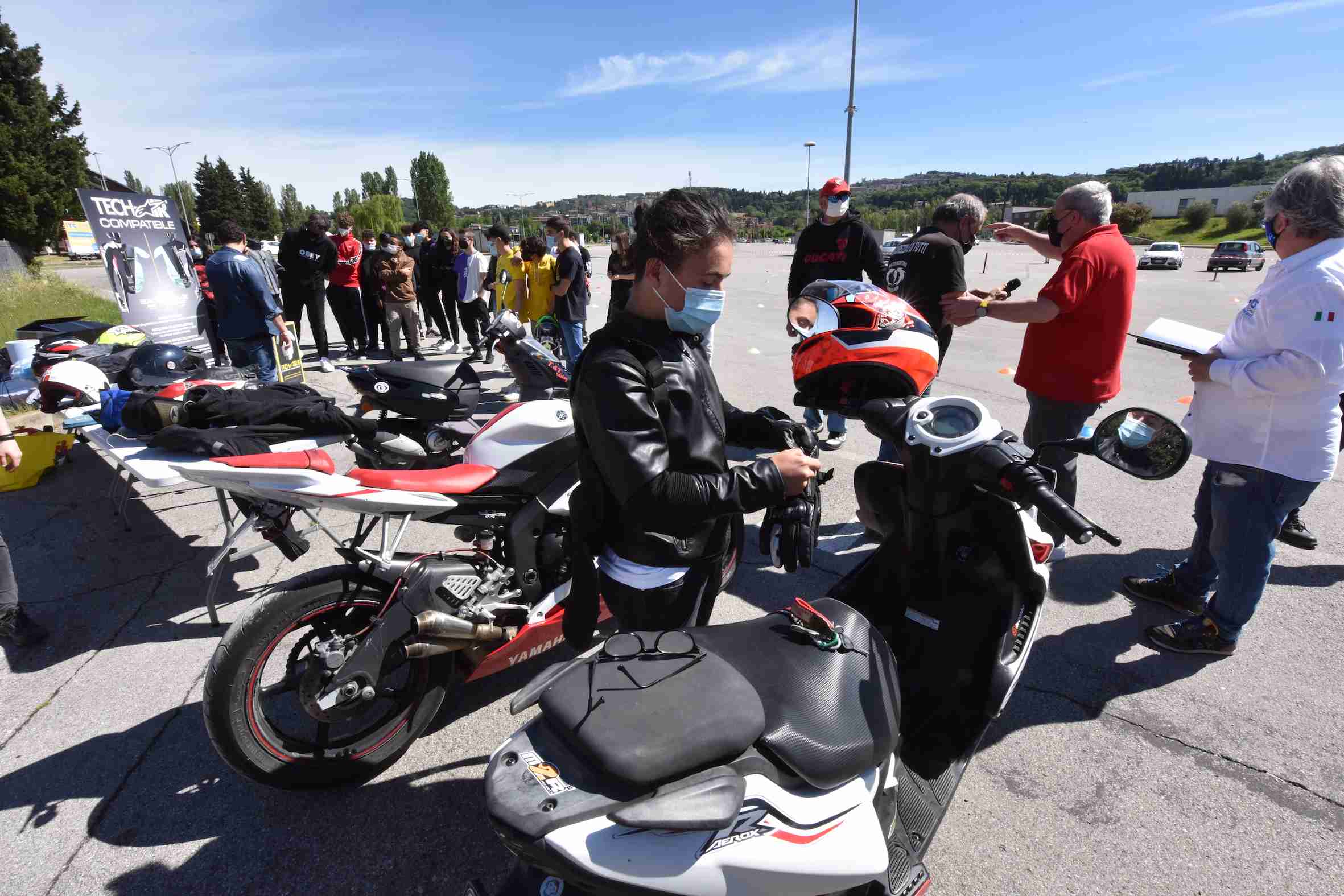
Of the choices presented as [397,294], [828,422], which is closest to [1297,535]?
[828,422]

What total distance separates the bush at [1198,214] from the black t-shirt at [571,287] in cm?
7933

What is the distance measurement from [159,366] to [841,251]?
205 inches

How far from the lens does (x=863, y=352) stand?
2131 mm

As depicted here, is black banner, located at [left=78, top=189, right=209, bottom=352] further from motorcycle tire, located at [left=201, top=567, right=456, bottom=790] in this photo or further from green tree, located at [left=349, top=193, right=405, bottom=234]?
green tree, located at [left=349, top=193, right=405, bottom=234]

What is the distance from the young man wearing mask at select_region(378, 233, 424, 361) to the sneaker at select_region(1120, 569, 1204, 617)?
29.0 ft

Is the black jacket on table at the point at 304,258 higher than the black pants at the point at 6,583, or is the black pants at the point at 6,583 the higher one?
the black jacket on table at the point at 304,258

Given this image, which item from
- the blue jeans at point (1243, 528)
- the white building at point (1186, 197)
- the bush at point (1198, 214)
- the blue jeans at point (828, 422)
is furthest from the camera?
the white building at point (1186, 197)

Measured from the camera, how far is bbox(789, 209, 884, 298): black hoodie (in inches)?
208

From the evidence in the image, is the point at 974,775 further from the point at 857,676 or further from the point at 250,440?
the point at 250,440

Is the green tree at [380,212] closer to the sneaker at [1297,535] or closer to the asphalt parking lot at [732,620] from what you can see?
the asphalt parking lot at [732,620]

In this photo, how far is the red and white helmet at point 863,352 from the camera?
2139mm

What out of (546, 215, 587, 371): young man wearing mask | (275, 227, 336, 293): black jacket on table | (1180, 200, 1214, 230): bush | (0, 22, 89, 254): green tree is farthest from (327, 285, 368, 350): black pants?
(1180, 200, 1214, 230): bush

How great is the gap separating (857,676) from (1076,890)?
1.23 metres

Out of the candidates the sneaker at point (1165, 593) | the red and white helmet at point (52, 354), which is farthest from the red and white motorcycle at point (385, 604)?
the red and white helmet at point (52, 354)
